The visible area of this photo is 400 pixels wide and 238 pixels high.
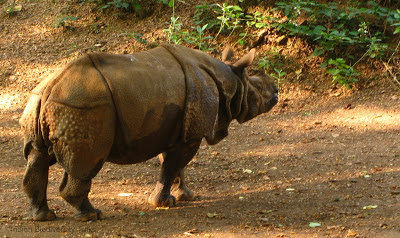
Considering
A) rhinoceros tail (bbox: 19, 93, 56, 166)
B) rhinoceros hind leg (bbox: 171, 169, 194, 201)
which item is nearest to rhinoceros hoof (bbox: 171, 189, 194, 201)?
rhinoceros hind leg (bbox: 171, 169, 194, 201)

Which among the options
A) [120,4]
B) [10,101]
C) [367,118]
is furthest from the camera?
[120,4]

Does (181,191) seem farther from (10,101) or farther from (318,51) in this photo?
(318,51)

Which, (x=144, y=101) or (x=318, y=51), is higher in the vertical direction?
(x=144, y=101)

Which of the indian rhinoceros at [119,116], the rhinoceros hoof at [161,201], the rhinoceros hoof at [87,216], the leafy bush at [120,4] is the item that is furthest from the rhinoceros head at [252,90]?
the leafy bush at [120,4]

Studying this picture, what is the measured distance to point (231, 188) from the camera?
7.16 metres

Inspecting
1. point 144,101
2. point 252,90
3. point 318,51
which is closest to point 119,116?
point 144,101

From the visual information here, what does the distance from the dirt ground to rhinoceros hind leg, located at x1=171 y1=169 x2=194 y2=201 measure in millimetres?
179

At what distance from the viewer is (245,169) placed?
789 centimetres

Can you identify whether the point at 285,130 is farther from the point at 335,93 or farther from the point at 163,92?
the point at 163,92

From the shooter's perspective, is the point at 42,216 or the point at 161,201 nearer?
the point at 42,216

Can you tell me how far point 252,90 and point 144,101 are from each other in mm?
1770

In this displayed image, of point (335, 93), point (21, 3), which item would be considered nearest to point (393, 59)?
point (335, 93)

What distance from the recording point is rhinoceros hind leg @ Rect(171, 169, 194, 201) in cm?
664

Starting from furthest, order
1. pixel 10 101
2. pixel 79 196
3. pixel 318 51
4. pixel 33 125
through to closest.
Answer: pixel 318 51 → pixel 10 101 → pixel 79 196 → pixel 33 125
